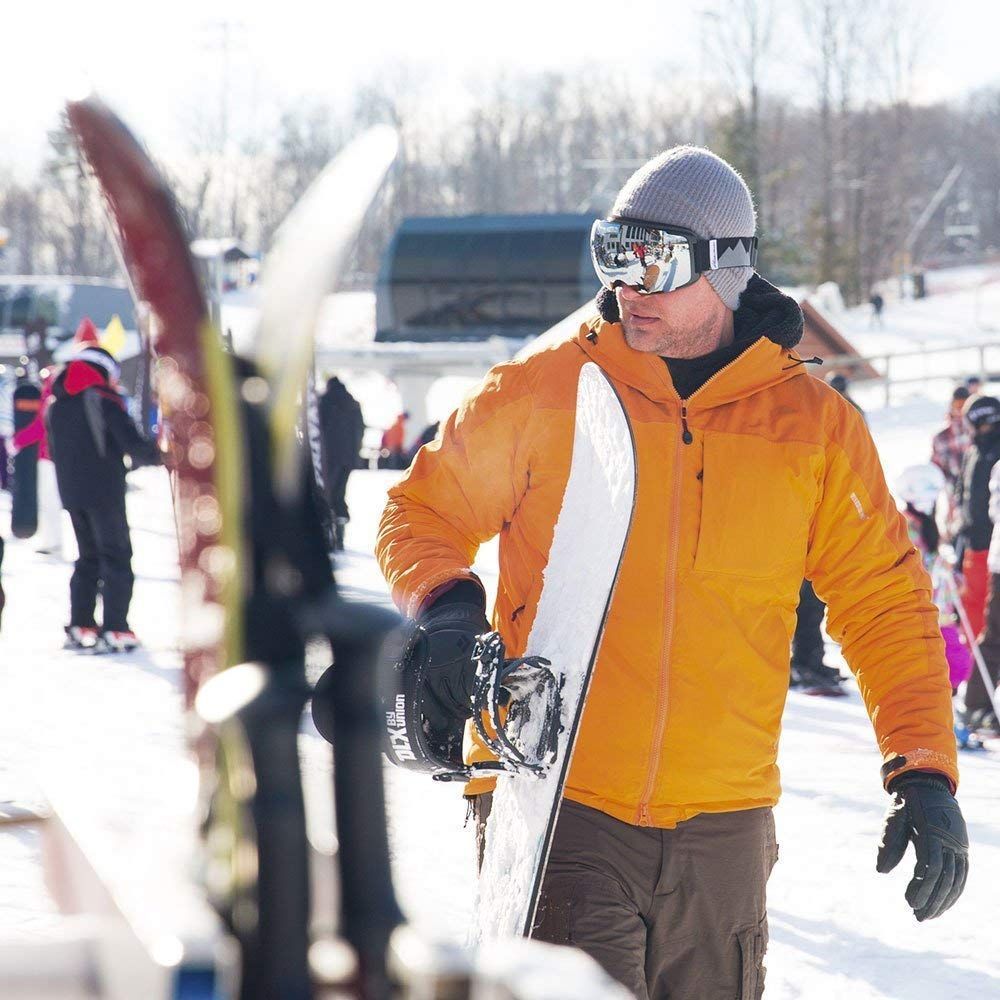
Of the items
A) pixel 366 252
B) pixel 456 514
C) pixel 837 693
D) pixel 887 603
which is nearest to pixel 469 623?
pixel 456 514

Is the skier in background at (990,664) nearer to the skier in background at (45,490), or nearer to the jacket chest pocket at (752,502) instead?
the jacket chest pocket at (752,502)

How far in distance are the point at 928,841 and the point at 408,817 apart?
10.7 ft

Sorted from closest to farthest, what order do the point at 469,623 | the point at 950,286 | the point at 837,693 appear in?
the point at 469,623
the point at 837,693
the point at 950,286

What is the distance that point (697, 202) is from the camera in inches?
99.4

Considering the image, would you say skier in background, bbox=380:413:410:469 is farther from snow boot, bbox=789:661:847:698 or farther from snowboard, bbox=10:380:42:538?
snow boot, bbox=789:661:847:698

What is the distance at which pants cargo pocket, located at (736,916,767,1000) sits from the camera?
238 cm

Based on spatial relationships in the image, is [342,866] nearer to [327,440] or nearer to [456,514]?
[456,514]

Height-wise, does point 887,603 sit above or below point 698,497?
below

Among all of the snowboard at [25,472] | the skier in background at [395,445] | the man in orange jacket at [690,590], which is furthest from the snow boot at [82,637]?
the skier in background at [395,445]

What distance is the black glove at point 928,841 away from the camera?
2.25 meters

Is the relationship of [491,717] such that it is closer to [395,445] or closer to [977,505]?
[977,505]

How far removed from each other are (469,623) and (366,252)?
1097 millimetres

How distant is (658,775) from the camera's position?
90.7 inches

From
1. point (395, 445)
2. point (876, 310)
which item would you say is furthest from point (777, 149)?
point (395, 445)
